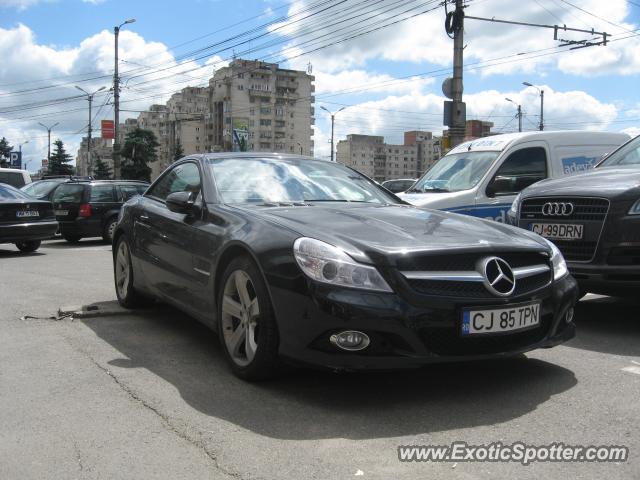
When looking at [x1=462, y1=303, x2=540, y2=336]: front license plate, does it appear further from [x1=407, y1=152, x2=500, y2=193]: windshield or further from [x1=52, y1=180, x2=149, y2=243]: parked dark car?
[x1=52, y1=180, x2=149, y2=243]: parked dark car

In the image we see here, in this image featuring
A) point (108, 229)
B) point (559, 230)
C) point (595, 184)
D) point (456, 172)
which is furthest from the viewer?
point (108, 229)

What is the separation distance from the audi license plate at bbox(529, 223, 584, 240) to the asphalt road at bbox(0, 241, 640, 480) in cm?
84

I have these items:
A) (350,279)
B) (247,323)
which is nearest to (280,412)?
(247,323)

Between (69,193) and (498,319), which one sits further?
(69,193)

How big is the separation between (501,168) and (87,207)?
1048 cm

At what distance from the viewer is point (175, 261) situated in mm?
4883

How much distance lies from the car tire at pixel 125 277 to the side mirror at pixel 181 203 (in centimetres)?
155

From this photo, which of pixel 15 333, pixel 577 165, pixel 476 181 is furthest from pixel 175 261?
pixel 577 165

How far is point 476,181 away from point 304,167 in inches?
150

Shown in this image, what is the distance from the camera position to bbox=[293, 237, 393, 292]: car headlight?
3.33 meters

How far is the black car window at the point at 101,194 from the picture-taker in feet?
50.5

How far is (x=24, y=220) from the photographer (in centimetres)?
1252

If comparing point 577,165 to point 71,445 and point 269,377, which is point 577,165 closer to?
point 269,377

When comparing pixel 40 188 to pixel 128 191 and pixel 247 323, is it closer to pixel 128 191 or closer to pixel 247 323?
pixel 128 191
